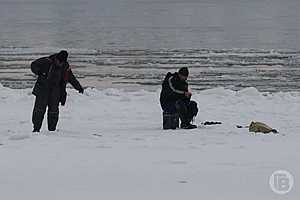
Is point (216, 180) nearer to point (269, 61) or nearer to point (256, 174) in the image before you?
point (256, 174)

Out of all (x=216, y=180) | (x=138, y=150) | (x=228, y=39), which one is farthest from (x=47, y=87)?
(x=228, y=39)

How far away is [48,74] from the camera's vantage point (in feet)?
28.2

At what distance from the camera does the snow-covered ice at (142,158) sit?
511 centimetres

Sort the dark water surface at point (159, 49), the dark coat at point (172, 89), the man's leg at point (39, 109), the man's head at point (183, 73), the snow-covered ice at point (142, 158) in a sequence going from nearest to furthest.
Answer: the snow-covered ice at point (142, 158), the man's leg at point (39, 109), the man's head at point (183, 73), the dark coat at point (172, 89), the dark water surface at point (159, 49)

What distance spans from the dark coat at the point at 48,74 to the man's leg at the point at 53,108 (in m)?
0.08

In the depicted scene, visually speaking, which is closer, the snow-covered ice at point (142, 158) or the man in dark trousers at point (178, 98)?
the snow-covered ice at point (142, 158)

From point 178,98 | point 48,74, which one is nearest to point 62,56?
point 48,74

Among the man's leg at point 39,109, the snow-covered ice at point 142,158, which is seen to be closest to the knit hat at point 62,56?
the man's leg at point 39,109

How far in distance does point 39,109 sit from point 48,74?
593mm

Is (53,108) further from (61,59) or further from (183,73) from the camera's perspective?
(183,73)

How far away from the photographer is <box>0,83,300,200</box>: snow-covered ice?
5.11 meters

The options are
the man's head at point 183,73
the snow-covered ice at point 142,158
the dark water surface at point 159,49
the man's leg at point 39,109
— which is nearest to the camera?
→ the snow-covered ice at point 142,158

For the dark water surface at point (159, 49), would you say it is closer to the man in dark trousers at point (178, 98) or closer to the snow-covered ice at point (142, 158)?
the snow-covered ice at point (142, 158)

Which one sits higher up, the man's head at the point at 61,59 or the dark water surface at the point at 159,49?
the dark water surface at the point at 159,49
